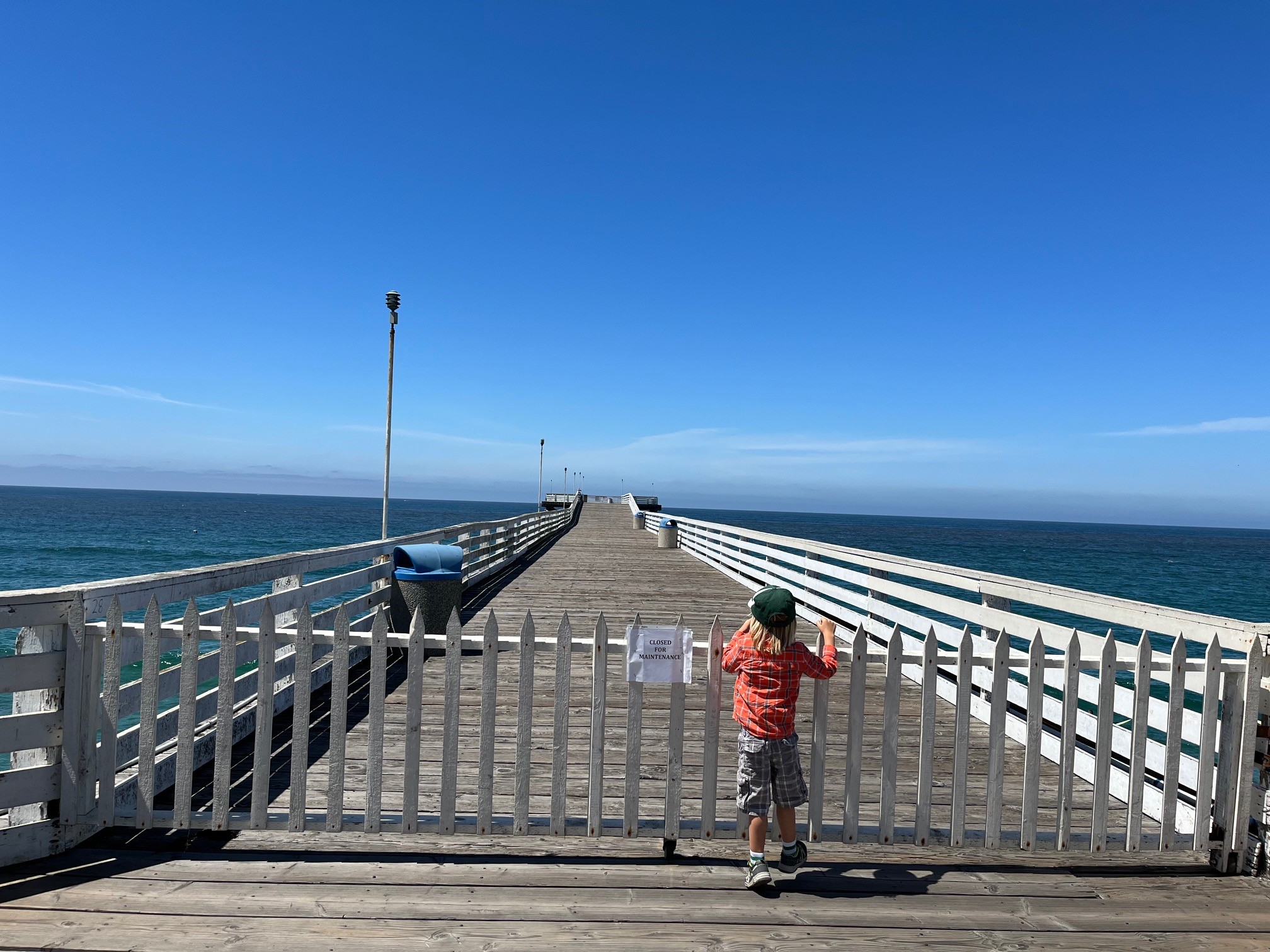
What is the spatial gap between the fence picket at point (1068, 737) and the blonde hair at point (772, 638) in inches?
49.9

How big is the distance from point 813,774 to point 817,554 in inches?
290

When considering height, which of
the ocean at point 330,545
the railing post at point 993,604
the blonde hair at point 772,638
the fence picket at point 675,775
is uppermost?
the blonde hair at point 772,638

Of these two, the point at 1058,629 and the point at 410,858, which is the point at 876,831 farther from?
the point at 410,858

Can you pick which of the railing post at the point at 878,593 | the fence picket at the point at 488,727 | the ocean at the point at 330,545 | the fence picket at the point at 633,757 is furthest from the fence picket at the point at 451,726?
the railing post at the point at 878,593

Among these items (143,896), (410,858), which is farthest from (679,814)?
(143,896)

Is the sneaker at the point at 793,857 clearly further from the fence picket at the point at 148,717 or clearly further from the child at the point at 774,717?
the fence picket at the point at 148,717

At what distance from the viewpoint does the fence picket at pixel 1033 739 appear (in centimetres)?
336

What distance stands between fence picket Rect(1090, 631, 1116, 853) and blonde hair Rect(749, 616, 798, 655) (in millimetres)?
1410

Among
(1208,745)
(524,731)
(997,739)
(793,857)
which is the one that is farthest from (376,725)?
(1208,745)

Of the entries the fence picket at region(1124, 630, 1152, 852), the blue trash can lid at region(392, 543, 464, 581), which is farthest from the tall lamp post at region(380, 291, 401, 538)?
the fence picket at region(1124, 630, 1152, 852)

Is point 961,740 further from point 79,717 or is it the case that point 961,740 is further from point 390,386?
point 390,386

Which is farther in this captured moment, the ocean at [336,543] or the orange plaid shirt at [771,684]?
the ocean at [336,543]

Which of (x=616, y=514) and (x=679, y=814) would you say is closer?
(x=679, y=814)

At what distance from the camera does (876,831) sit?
11.5 ft
